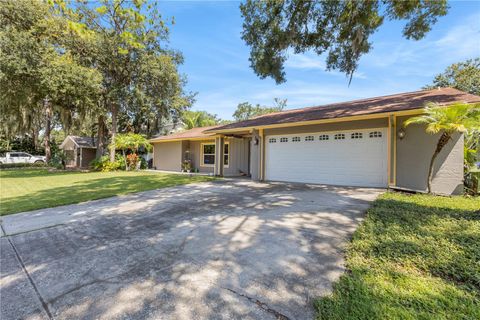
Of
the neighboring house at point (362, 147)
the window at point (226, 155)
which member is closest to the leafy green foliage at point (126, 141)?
the window at point (226, 155)

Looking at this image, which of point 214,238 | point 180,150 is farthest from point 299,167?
point 180,150

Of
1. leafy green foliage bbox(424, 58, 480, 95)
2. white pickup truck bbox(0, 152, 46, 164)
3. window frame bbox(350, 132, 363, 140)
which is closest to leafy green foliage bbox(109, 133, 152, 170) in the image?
white pickup truck bbox(0, 152, 46, 164)

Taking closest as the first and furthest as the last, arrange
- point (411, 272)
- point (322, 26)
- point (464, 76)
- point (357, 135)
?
point (411, 272) → point (322, 26) → point (357, 135) → point (464, 76)

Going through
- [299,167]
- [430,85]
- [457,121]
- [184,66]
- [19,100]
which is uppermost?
[184,66]

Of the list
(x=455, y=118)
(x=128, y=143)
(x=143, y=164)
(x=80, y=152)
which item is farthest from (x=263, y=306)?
(x=80, y=152)

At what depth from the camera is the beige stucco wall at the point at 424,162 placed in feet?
24.0

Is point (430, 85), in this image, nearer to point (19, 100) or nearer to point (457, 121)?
point (457, 121)

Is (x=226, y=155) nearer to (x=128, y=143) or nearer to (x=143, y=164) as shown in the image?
(x=128, y=143)

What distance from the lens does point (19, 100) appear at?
17469 mm

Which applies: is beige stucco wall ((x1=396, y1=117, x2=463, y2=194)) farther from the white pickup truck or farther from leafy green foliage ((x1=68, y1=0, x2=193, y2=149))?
the white pickup truck

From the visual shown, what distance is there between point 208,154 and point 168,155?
14.7 feet

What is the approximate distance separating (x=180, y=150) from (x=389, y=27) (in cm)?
1444

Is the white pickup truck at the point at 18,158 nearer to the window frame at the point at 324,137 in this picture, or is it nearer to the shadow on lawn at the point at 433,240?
the window frame at the point at 324,137

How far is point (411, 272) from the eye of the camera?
8.83 ft
